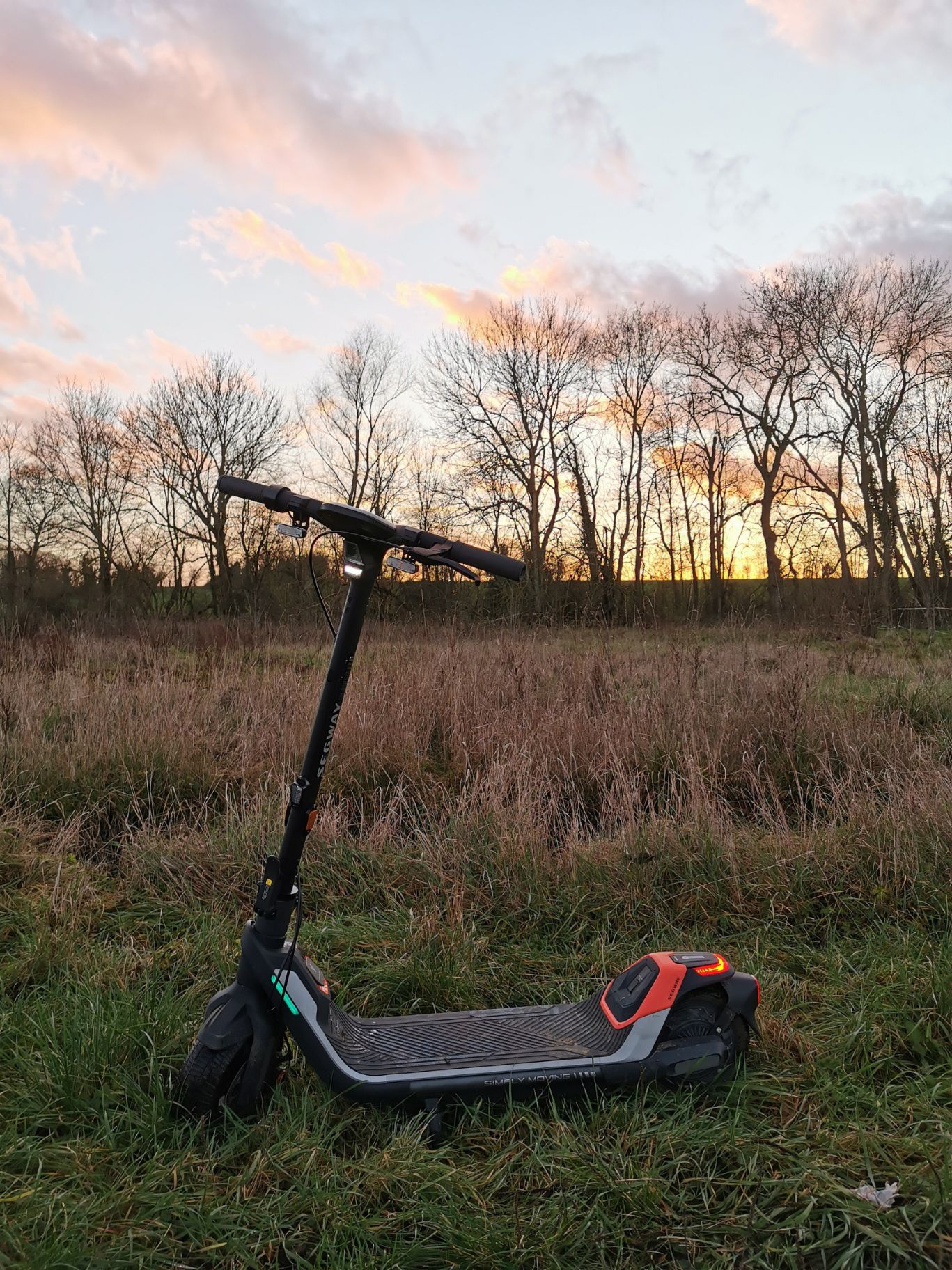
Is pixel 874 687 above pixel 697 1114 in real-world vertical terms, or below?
above

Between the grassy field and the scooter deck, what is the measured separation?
0.43 ft

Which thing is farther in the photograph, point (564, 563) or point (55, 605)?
point (564, 563)

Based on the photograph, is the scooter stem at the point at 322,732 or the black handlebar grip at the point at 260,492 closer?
the black handlebar grip at the point at 260,492

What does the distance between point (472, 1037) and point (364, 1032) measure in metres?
0.32

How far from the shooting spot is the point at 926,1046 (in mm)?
2334

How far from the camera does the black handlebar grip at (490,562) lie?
5.93 feet

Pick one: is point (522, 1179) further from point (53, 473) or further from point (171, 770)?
point (53, 473)

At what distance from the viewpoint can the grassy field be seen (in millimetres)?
1702

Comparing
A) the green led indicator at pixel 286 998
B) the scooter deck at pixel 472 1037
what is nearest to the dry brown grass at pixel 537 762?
the scooter deck at pixel 472 1037

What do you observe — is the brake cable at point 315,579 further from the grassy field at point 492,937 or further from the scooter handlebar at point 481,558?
the grassy field at point 492,937

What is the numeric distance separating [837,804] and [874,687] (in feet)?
10.8

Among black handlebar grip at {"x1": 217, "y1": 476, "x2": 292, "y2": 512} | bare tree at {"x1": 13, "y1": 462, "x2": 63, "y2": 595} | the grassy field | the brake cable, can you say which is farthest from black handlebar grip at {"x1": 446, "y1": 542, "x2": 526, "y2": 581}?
bare tree at {"x1": 13, "y1": 462, "x2": 63, "y2": 595}

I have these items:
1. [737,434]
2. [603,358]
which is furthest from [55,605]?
[737,434]

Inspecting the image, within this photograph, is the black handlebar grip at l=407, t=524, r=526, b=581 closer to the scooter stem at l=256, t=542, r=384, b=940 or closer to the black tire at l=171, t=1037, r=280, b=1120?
the scooter stem at l=256, t=542, r=384, b=940
